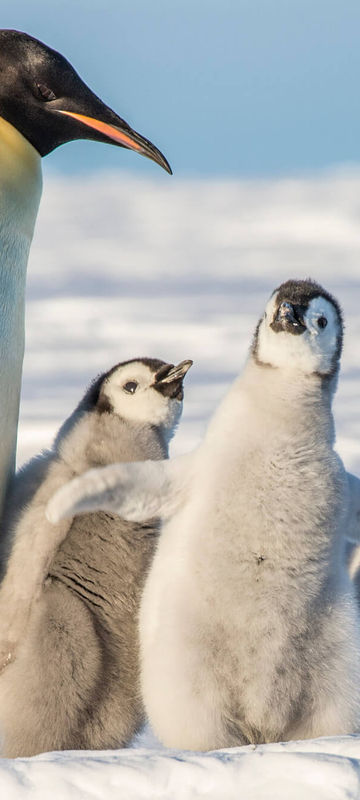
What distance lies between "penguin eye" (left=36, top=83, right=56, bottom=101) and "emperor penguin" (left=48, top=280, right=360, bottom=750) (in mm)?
1361

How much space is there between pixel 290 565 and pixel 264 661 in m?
0.28

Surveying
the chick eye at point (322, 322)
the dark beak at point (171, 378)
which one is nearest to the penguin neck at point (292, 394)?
the chick eye at point (322, 322)

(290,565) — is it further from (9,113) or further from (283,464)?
(9,113)

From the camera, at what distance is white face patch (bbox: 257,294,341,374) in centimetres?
366

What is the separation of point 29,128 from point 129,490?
159cm

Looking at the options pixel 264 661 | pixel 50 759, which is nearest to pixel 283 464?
pixel 264 661

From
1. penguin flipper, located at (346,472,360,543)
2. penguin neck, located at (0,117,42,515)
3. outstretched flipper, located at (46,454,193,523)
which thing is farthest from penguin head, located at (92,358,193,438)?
penguin flipper, located at (346,472,360,543)

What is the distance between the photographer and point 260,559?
3.65 metres

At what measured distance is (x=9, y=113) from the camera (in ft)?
15.0

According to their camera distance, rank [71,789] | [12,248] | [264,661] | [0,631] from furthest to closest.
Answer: [12,248]
[0,631]
[264,661]
[71,789]

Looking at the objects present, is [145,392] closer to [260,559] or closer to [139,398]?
[139,398]

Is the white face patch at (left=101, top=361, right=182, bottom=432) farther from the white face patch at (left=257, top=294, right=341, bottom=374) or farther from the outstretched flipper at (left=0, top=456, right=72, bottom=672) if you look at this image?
the white face patch at (left=257, top=294, right=341, bottom=374)

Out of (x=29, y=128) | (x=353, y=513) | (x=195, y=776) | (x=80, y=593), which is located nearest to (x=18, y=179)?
(x=29, y=128)

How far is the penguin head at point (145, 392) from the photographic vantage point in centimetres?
443
